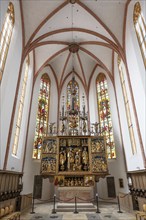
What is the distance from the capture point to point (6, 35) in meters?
9.52

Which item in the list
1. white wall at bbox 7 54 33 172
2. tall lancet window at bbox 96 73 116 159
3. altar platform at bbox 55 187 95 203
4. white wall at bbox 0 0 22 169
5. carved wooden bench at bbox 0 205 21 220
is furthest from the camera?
tall lancet window at bbox 96 73 116 159

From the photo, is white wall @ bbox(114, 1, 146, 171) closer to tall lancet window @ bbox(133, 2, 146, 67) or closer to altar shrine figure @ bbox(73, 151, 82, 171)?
tall lancet window @ bbox(133, 2, 146, 67)

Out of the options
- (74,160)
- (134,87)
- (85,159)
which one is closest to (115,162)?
(85,159)

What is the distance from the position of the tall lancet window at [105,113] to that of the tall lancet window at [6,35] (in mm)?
10259

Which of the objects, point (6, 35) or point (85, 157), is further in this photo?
point (85, 157)

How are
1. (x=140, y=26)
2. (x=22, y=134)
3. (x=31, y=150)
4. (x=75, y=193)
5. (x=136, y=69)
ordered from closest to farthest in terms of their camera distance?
(x=140, y=26)
(x=136, y=69)
(x=75, y=193)
(x=22, y=134)
(x=31, y=150)

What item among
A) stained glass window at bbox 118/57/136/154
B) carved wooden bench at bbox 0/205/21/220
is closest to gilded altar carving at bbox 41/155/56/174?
carved wooden bench at bbox 0/205/21/220

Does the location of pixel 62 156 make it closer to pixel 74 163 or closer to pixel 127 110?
pixel 74 163

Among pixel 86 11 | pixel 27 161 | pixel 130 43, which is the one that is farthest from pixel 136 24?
pixel 27 161

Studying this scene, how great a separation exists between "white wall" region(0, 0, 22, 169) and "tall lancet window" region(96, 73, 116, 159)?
28.6 ft

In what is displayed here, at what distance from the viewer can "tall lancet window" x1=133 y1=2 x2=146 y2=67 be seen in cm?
958

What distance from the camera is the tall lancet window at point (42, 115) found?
1472cm

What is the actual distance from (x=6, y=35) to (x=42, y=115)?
8.80 metres

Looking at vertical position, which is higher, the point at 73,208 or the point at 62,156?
the point at 62,156
